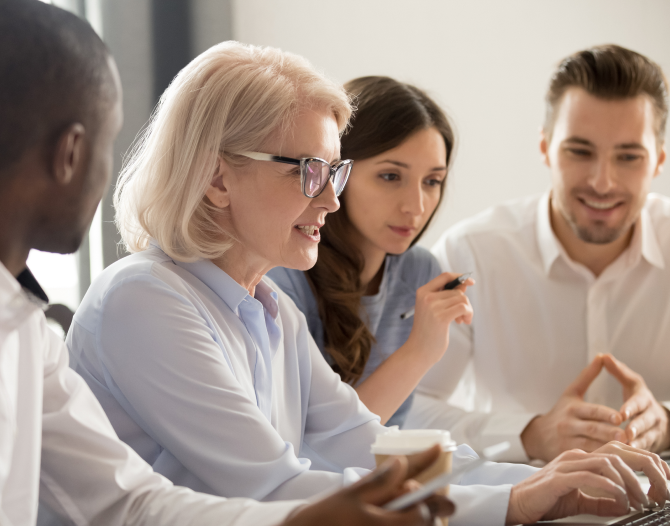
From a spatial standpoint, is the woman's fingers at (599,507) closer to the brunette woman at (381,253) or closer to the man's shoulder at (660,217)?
the brunette woman at (381,253)

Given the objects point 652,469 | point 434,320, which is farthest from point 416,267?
point 652,469

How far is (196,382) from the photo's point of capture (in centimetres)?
97

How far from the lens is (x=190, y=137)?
1167mm

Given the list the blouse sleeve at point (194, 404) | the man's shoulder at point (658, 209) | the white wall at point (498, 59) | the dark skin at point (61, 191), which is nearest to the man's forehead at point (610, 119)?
the man's shoulder at point (658, 209)

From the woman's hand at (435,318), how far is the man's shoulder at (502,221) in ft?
1.95

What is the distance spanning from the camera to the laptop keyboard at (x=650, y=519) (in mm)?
955

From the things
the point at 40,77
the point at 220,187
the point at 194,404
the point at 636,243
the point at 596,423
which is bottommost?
the point at 596,423

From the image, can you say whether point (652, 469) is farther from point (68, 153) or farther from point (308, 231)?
point (68, 153)

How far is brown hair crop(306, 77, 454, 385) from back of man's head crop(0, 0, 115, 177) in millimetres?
1042

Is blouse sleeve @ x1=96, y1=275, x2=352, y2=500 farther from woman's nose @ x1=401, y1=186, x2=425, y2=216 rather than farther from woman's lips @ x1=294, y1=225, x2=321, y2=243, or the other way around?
woman's nose @ x1=401, y1=186, x2=425, y2=216

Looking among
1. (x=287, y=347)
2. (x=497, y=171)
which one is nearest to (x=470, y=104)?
(x=497, y=171)

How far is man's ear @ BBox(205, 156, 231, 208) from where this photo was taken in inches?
47.2

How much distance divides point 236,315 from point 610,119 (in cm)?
135

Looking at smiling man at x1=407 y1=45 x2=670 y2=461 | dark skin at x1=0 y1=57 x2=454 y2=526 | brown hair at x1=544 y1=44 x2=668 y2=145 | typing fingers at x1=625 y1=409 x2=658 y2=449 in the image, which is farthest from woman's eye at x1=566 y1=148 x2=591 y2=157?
dark skin at x1=0 y1=57 x2=454 y2=526
